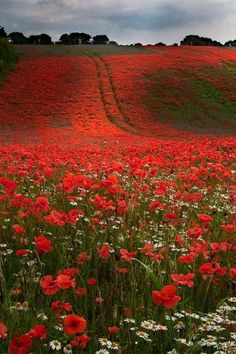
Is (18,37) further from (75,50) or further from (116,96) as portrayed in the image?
(116,96)

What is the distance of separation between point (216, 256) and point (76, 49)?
210ft

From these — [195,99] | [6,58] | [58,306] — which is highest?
Answer: [6,58]

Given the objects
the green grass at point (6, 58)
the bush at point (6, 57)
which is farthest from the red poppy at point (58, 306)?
the bush at point (6, 57)

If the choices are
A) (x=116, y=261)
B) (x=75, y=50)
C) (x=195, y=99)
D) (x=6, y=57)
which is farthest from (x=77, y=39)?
(x=116, y=261)

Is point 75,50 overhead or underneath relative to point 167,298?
overhead

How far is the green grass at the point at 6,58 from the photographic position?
1941 inches

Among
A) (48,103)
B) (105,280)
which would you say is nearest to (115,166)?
(105,280)

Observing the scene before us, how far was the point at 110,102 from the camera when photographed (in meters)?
41.3

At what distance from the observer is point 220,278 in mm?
4527

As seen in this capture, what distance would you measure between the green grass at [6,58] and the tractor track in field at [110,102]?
30.5 feet

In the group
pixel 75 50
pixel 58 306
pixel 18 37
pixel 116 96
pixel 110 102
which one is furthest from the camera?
pixel 18 37

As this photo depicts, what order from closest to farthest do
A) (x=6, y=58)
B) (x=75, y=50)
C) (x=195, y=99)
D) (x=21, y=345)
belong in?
(x=21, y=345) < (x=195, y=99) < (x=6, y=58) < (x=75, y=50)

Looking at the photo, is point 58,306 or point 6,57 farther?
point 6,57

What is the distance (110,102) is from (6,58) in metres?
16.7
